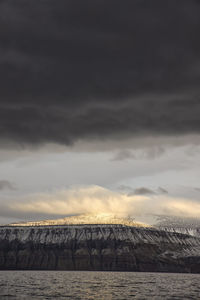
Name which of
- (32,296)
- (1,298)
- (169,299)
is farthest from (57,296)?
(169,299)

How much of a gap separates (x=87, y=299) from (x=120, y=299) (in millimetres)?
7214

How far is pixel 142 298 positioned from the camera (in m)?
110

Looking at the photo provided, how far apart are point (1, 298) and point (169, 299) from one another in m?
36.8

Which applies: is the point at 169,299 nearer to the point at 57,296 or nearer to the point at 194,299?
the point at 194,299

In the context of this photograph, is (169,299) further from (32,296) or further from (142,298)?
(32,296)

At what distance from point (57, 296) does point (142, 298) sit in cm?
1960

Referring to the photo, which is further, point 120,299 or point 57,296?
point 57,296

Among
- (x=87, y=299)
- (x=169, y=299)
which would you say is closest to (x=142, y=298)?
(x=169, y=299)

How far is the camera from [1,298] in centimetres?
10444

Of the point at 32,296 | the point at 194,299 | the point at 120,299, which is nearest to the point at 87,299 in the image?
the point at 120,299

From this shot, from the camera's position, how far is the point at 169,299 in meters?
108

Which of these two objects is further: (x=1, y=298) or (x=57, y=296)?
(x=57, y=296)

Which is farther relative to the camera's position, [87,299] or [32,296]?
[32,296]

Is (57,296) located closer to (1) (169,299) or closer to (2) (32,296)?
(2) (32,296)
